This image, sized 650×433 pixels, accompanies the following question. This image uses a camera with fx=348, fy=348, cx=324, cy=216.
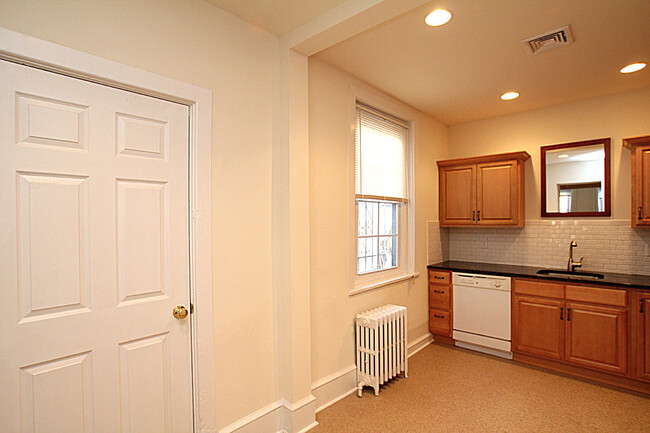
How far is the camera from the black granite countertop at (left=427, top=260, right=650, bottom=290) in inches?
120

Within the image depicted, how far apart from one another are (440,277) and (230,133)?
9.91 ft

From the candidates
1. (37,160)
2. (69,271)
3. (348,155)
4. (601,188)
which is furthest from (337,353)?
(601,188)

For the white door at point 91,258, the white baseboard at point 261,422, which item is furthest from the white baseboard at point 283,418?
the white door at point 91,258

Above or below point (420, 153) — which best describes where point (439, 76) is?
above

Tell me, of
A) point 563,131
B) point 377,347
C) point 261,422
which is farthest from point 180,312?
point 563,131

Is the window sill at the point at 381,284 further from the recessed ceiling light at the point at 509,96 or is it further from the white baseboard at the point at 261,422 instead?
the recessed ceiling light at the point at 509,96

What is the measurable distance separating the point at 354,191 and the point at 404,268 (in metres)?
1.34

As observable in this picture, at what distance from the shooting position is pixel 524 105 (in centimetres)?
388

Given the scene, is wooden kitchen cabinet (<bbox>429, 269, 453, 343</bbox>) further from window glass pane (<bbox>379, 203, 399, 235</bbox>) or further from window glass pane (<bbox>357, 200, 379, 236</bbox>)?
window glass pane (<bbox>357, 200, 379, 236</bbox>)

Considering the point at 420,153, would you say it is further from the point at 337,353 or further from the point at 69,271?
the point at 69,271

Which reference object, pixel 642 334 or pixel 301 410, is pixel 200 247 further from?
pixel 642 334

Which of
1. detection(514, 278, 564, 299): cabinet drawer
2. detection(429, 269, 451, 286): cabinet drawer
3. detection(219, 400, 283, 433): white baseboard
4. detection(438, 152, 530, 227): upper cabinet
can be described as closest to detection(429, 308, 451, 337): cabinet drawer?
detection(429, 269, 451, 286): cabinet drawer

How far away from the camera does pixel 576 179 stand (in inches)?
148

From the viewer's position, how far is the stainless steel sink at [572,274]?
11.2 feet
